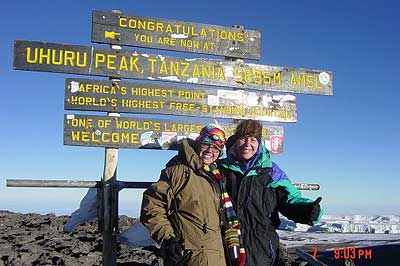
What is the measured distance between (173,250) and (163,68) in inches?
123

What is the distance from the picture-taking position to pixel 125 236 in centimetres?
611

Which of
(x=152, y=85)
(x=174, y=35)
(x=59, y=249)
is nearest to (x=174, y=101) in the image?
(x=152, y=85)

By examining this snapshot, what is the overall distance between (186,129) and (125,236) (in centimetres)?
166

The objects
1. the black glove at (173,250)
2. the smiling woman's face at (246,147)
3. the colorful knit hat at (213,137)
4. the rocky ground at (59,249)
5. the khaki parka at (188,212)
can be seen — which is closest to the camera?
the black glove at (173,250)

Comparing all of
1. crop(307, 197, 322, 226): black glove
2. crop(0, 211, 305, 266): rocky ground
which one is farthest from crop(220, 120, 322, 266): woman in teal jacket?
crop(0, 211, 305, 266): rocky ground

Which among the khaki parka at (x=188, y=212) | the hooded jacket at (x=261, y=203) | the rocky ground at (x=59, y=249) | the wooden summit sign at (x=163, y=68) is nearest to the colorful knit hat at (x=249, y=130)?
the hooded jacket at (x=261, y=203)

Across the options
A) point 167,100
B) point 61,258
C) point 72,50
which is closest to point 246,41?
point 167,100

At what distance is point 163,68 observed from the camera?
256 inches

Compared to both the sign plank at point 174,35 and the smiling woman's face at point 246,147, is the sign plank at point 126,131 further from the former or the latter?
the smiling woman's face at point 246,147

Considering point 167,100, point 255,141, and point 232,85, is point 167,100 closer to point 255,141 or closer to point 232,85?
point 232,85

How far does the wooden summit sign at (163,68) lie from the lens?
19.7 feet

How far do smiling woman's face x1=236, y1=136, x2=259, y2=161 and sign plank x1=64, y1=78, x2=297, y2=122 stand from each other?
1.97 m

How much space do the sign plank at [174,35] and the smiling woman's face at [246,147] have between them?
2.37m

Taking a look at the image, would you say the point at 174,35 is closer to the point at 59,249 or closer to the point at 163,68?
the point at 163,68
